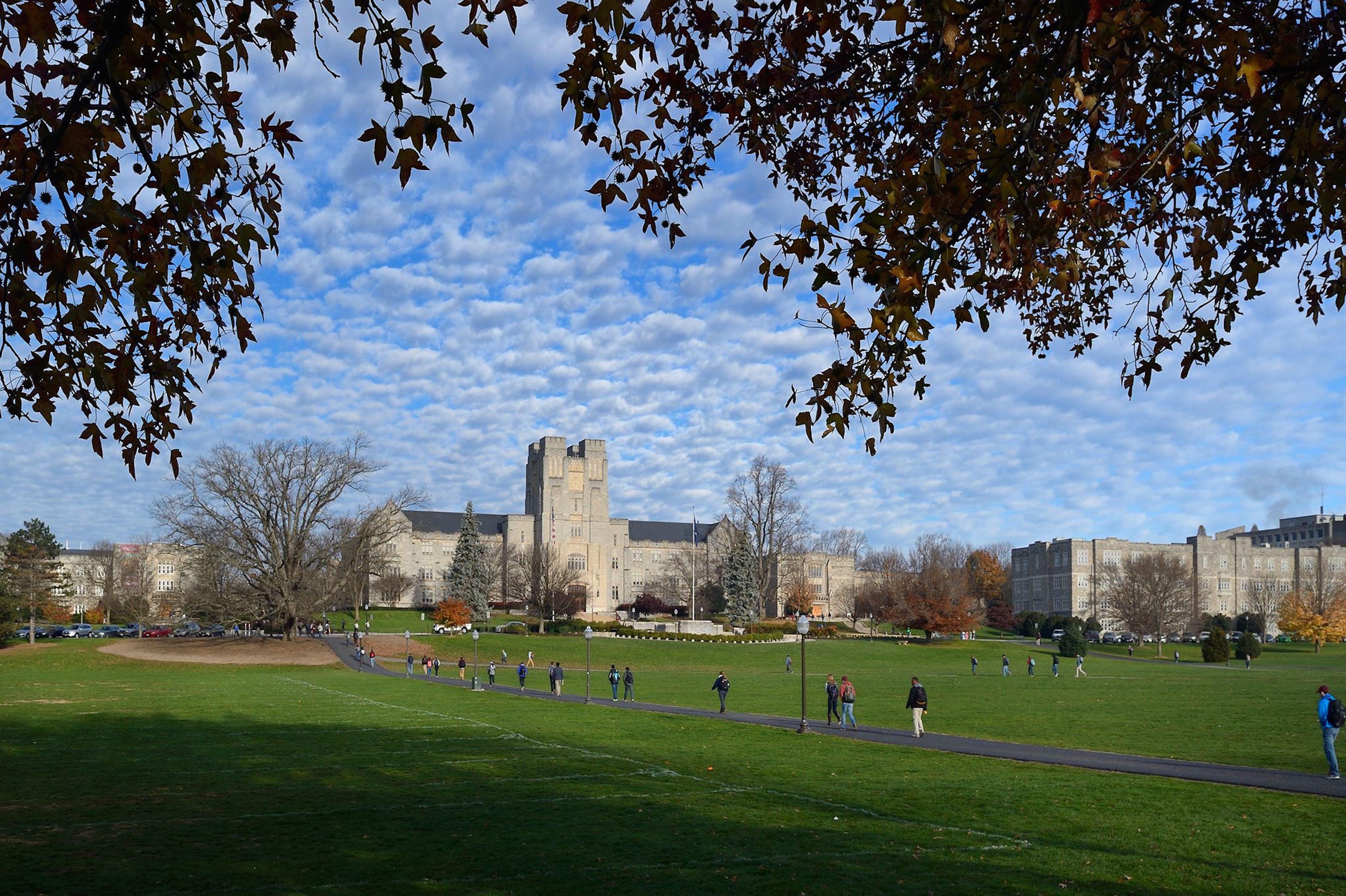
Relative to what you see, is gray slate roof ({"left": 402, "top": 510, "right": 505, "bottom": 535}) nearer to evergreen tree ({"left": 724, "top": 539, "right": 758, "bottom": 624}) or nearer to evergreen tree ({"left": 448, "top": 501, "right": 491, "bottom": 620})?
evergreen tree ({"left": 448, "top": 501, "right": 491, "bottom": 620})

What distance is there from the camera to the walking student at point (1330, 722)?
68.5 feet

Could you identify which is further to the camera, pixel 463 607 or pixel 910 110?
pixel 463 607

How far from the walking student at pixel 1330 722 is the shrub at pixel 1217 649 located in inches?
2342

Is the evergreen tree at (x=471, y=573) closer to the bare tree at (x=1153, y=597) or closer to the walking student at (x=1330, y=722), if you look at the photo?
the bare tree at (x=1153, y=597)

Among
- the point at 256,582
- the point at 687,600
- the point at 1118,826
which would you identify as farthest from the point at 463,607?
the point at 1118,826

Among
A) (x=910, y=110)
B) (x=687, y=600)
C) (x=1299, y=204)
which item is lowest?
(x=687, y=600)

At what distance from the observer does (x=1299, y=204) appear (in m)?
7.08

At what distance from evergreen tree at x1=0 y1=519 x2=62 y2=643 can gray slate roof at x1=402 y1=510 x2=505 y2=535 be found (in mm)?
69981

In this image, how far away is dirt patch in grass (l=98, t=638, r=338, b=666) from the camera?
63156 millimetres

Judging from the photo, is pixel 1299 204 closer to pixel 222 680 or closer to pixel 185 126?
pixel 185 126

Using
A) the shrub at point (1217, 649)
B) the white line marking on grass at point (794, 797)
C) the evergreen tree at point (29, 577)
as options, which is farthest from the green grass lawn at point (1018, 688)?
the evergreen tree at point (29, 577)

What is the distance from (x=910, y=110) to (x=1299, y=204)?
2.74 m

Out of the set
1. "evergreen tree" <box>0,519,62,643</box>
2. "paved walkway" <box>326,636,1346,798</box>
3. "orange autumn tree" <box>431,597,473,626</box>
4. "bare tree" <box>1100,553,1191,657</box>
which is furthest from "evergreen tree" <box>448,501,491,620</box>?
"paved walkway" <box>326,636,1346,798</box>

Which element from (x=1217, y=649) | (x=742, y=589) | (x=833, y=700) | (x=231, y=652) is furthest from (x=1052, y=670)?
(x=231, y=652)
